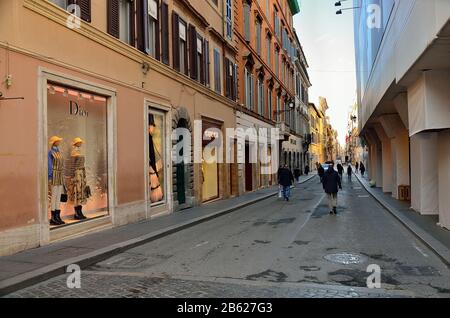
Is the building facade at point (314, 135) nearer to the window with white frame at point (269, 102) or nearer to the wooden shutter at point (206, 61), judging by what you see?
the window with white frame at point (269, 102)

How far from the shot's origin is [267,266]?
7.50m

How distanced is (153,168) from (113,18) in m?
4.67

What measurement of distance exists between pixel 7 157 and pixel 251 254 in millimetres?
4756

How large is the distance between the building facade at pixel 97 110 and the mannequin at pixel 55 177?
2 centimetres

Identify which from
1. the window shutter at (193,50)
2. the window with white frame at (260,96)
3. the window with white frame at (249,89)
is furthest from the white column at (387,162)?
the window shutter at (193,50)

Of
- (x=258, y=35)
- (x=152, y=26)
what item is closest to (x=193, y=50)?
(x=152, y=26)

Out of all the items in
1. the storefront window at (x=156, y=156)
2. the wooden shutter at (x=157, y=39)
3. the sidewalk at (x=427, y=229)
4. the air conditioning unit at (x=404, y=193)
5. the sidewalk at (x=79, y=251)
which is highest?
the wooden shutter at (x=157, y=39)

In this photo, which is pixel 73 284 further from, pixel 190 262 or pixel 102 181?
pixel 102 181

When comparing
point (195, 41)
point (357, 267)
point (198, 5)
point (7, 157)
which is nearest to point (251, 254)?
point (357, 267)

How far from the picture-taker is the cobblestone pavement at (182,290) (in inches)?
231

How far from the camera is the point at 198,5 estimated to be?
18562 millimetres

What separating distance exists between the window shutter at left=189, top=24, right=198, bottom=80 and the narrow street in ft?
24.9

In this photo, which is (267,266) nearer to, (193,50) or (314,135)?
(193,50)

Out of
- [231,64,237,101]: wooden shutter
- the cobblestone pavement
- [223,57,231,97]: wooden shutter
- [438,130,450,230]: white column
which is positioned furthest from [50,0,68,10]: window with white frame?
[231,64,237,101]: wooden shutter
